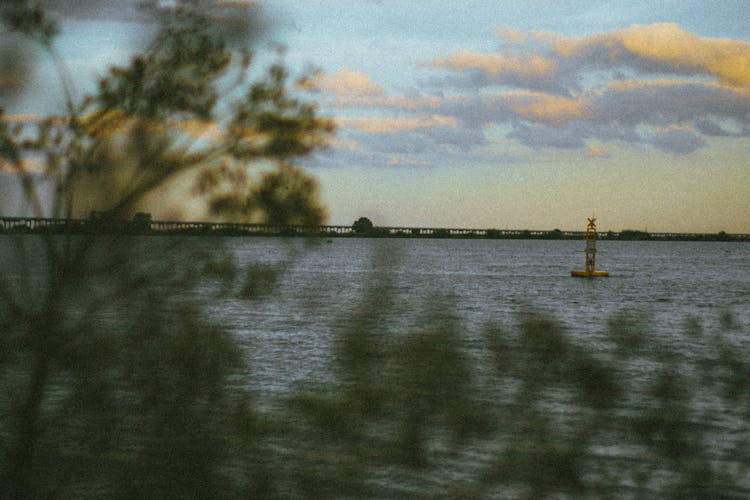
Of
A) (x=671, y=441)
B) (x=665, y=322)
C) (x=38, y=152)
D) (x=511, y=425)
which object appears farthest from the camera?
(x=665, y=322)

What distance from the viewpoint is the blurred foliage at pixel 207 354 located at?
6129 mm

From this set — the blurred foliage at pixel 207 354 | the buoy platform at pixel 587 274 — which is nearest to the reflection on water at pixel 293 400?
the blurred foliage at pixel 207 354

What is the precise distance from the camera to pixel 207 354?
20.8 ft

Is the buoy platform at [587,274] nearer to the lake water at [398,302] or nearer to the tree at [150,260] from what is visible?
the lake water at [398,302]

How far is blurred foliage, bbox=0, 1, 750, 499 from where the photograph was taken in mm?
6129

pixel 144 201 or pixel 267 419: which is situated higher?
pixel 144 201

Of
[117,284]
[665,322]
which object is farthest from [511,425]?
[665,322]

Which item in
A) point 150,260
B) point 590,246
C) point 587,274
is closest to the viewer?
point 150,260

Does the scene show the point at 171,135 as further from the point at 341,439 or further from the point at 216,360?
the point at 341,439

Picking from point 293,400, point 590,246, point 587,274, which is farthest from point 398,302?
point 587,274

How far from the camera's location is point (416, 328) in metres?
6.51

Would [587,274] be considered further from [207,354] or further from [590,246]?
[207,354]

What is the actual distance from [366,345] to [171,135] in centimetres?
206

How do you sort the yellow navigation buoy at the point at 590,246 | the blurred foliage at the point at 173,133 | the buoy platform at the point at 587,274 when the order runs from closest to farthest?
1. the blurred foliage at the point at 173,133
2. the yellow navigation buoy at the point at 590,246
3. the buoy platform at the point at 587,274
